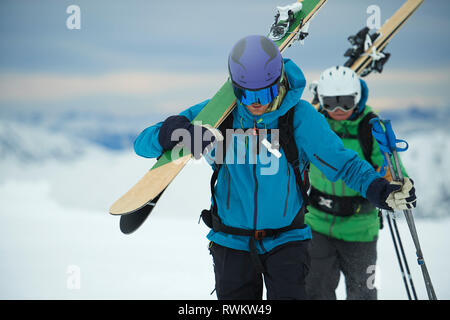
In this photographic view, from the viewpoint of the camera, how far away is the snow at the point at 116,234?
200 inches

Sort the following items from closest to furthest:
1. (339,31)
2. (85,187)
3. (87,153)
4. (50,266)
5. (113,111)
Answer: (50,266), (85,187), (339,31), (87,153), (113,111)

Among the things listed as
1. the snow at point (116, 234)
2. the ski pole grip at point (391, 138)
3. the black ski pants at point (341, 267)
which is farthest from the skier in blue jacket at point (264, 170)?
the black ski pants at point (341, 267)

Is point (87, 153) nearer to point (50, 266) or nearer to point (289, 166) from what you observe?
point (50, 266)

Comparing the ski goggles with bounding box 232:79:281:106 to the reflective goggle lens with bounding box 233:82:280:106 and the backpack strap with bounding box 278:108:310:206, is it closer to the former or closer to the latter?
the reflective goggle lens with bounding box 233:82:280:106

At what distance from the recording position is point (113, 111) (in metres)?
18.8

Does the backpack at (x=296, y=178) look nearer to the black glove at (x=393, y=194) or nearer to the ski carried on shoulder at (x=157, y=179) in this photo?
the ski carried on shoulder at (x=157, y=179)

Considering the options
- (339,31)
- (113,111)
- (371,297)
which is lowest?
(371,297)

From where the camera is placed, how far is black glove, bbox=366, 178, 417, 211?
2.09 metres

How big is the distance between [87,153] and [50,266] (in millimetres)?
8897

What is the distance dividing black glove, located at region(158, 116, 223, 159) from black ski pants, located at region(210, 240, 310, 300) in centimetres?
61

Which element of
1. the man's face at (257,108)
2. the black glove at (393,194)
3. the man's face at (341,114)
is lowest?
the black glove at (393,194)

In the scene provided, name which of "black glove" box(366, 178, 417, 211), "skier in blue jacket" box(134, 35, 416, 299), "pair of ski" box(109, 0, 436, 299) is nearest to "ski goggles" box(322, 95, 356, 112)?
"pair of ski" box(109, 0, 436, 299)

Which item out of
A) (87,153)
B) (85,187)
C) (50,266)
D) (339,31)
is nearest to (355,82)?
(50,266)

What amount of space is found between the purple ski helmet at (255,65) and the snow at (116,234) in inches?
44.7
